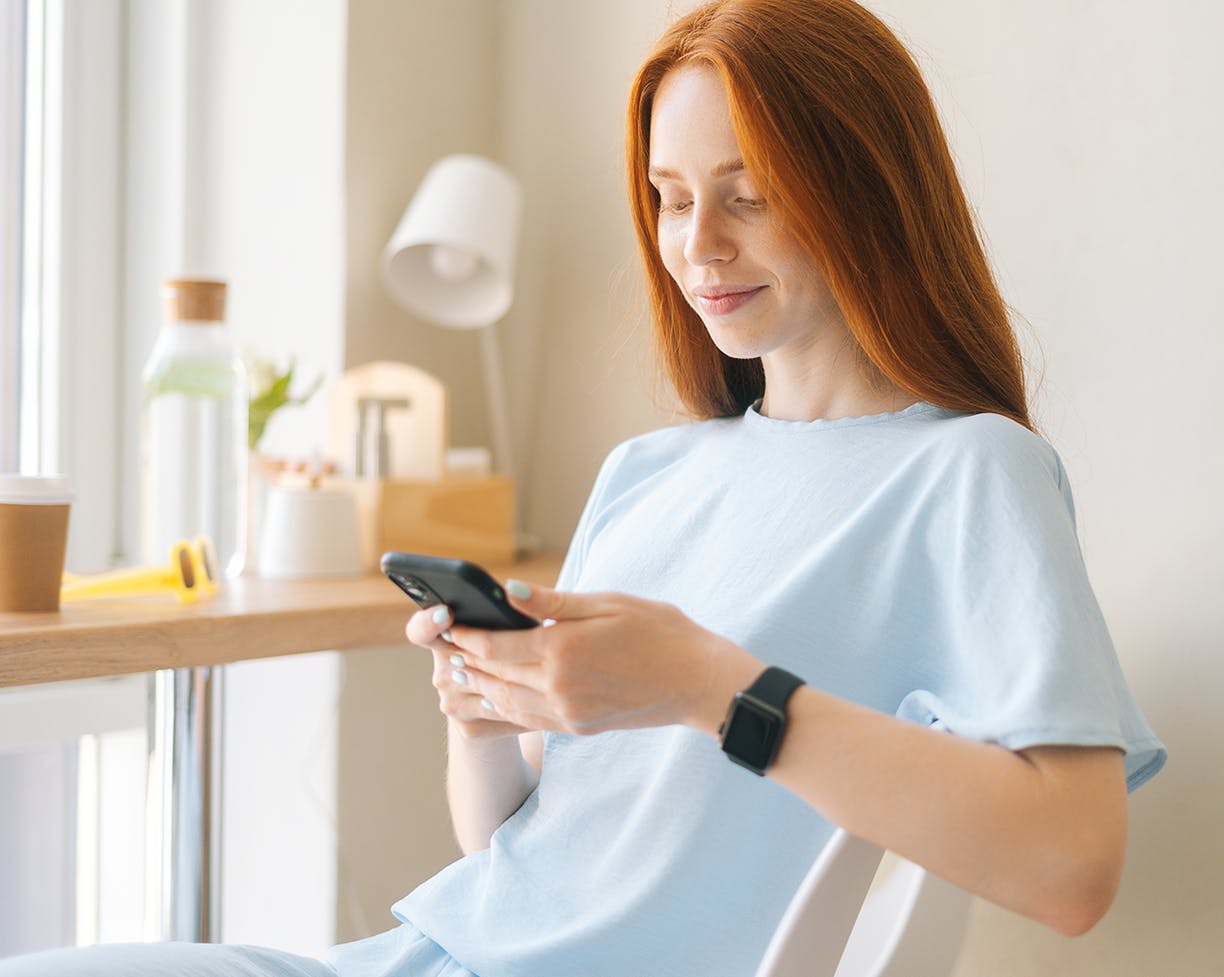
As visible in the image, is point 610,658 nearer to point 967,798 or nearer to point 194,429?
point 967,798

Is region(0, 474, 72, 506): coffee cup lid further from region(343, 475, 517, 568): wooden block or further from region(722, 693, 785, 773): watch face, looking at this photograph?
region(722, 693, 785, 773): watch face

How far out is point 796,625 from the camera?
2.81ft

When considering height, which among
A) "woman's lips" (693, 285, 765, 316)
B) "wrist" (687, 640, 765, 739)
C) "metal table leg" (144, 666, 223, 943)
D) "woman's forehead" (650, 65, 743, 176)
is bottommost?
"metal table leg" (144, 666, 223, 943)

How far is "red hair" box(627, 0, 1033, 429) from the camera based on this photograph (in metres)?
0.87

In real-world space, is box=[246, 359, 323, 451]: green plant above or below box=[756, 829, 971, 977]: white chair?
above

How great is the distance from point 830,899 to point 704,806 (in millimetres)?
136

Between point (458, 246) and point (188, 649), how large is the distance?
644mm

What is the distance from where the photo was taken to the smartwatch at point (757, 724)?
2.40 ft

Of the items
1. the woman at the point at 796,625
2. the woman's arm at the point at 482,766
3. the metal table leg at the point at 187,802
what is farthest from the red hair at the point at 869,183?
the metal table leg at the point at 187,802

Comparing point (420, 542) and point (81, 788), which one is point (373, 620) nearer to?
point (420, 542)

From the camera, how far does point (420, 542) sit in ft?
5.23

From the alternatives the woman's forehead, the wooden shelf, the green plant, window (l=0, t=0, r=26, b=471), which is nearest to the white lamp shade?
the green plant

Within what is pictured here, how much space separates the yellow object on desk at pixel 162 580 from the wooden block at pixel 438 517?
0.84 feet

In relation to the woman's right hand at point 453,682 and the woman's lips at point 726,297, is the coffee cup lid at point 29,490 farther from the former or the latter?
the woman's lips at point 726,297
